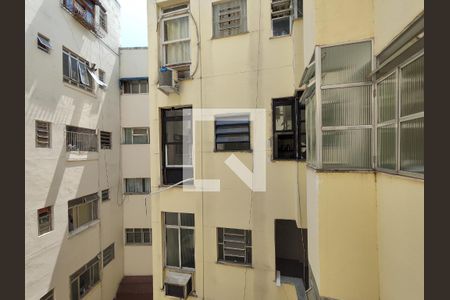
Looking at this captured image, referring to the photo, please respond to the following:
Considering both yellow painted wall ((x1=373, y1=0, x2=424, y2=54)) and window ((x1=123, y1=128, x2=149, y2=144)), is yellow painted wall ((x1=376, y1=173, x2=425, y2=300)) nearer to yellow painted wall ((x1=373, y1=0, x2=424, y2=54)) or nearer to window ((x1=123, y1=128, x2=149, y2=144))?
yellow painted wall ((x1=373, y1=0, x2=424, y2=54))

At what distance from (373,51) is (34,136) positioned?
864cm

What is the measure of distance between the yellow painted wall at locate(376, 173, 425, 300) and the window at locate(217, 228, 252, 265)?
340 centimetres

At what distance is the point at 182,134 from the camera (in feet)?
20.5

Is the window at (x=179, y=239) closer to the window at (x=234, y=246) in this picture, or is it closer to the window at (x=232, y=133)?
the window at (x=234, y=246)

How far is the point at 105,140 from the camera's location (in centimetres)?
1093

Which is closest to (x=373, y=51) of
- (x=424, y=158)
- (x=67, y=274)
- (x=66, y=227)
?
(x=424, y=158)

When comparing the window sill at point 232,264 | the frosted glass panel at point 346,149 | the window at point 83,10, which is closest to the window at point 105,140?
the window at point 83,10

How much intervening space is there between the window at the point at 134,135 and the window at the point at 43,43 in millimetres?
5453

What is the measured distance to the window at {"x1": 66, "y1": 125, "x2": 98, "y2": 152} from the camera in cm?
837

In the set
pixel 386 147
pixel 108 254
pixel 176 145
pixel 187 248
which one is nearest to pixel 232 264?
pixel 187 248

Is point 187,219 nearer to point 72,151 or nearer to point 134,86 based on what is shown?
point 72,151

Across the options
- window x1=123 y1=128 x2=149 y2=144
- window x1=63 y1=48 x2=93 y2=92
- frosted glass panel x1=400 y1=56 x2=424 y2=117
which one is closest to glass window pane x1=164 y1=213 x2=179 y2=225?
frosted glass panel x1=400 y1=56 x2=424 y2=117

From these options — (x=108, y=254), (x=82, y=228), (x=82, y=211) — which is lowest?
(x=108, y=254)

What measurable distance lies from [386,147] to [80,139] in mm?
10198
